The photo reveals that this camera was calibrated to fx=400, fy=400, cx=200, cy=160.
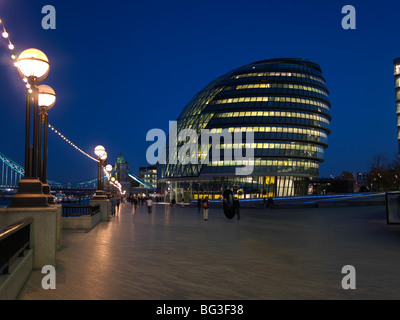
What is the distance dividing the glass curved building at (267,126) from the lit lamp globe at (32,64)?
77442mm

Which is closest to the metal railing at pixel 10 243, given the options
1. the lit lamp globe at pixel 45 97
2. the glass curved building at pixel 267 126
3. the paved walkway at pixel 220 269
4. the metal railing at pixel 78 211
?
the paved walkway at pixel 220 269

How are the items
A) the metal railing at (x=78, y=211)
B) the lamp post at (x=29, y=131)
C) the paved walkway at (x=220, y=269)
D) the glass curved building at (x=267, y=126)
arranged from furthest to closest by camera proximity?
the glass curved building at (x=267, y=126) < the metal railing at (x=78, y=211) < the lamp post at (x=29, y=131) < the paved walkway at (x=220, y=269)

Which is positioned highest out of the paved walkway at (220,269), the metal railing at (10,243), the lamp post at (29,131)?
the lamp post at (29,131)

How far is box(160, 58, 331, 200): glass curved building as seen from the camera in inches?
3442

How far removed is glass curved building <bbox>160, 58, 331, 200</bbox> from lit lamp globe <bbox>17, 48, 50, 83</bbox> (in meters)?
77.4

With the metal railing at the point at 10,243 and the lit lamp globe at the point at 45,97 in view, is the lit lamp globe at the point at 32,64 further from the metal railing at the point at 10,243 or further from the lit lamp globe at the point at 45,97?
the metal railing at the point at 10,243

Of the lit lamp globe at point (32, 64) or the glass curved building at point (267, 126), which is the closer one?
the lit lamp globe at point (32, 64)

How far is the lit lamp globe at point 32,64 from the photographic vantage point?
33.3 feet

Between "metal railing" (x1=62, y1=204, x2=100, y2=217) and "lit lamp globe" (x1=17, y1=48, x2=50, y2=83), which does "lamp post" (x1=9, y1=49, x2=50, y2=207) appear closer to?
"lit lamp globe" (x1=17, y1=48, x2=50, y2=83)

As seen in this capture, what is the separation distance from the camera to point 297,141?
9062 cm

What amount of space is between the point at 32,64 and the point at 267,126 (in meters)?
79.5

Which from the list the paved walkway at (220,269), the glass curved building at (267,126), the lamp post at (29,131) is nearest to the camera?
the paved walkway at (220,269)

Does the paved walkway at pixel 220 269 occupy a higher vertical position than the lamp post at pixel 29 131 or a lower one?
lower
